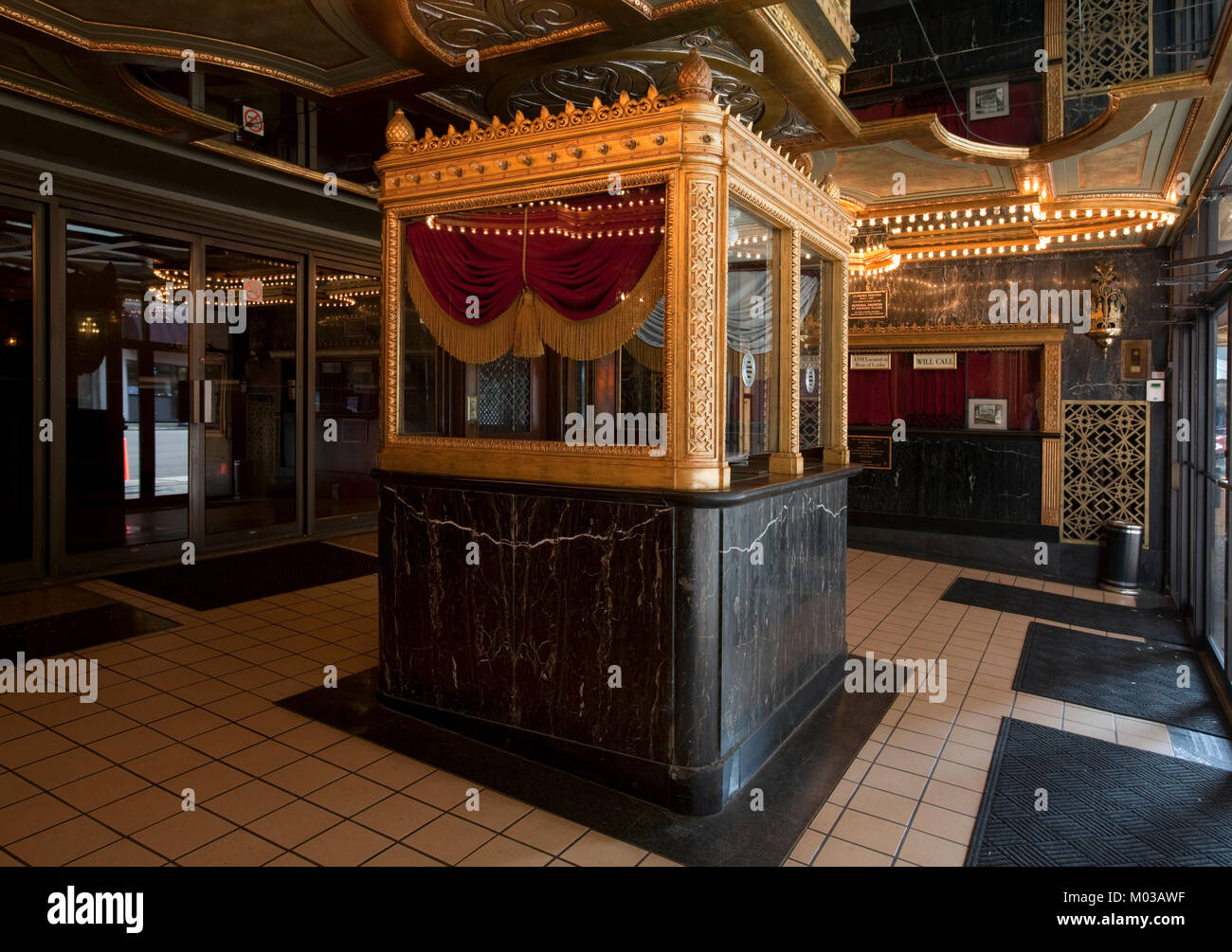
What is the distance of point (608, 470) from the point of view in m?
3.10

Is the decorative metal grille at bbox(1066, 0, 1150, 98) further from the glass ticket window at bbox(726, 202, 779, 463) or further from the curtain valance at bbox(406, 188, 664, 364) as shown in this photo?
the curtain valance at bbox(406, 188, 664, 364)

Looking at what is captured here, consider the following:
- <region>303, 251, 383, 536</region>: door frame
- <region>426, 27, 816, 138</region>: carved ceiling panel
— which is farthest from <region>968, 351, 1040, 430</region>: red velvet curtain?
<region>303, 251, 383, 536</region>: door frame

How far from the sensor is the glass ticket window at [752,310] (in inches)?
153

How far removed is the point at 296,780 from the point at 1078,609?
6.32 m

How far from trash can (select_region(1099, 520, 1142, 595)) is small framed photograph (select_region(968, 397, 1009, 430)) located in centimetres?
152

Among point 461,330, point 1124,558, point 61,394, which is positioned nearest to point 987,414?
point 1124,558

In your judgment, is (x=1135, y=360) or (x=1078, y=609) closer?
(x=1078, y=609)

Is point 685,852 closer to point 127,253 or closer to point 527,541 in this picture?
Result: point 527,541

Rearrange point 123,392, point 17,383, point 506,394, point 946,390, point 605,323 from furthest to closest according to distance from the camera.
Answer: point 946,390 → point 123,392 → point 17,383 → point 506,394 → point 605,323

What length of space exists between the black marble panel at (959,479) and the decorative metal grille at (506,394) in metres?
5.78

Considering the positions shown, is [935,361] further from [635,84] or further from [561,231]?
[561,231]

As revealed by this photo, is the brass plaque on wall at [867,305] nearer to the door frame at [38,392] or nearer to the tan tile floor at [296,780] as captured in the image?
the tan tile floor at [296,780]

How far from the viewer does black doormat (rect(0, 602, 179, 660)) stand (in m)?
4.43
